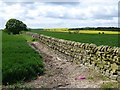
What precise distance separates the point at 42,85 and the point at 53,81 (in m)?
1.13

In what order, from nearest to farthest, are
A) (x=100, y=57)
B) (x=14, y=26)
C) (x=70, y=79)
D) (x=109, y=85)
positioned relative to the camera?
(x=109, y=85) < (x=70, y=79) < (x=100, y=57) < (x=14, y=26)

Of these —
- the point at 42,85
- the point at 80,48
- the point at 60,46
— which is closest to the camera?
the point at 42,85

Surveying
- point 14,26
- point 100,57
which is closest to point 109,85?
point 100,57

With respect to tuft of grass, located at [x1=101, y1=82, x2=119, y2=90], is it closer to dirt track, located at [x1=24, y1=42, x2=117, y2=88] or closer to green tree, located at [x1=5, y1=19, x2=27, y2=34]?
dirt track, located at [x1=24, y1=42, x2=117, y2=88]

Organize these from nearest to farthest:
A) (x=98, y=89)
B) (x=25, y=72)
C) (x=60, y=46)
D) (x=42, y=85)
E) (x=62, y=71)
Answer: (x=98, y=89) < (x=42, y=85) < (x=25, y=72) < (x=62, y=71) < (x=60, y=46)

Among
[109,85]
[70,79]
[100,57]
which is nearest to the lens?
[109,85]

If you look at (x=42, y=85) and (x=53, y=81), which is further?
(x=53, y=81)

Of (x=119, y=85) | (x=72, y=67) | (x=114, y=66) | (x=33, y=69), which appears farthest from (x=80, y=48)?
(x=119, y=85)

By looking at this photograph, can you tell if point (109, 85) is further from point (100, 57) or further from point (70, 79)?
point (100, 57)

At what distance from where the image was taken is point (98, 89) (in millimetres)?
12102

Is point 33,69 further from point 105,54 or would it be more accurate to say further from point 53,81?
point 105,54

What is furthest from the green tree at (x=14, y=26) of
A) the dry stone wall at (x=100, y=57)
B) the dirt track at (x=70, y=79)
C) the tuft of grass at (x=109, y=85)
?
the tuft of grass at (x=109, y=85)

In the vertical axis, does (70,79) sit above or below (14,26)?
below

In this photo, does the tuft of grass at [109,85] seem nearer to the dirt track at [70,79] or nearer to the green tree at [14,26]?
the dirt track at [70,79]
